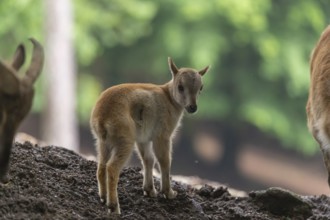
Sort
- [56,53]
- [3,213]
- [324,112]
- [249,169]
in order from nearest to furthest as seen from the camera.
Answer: [3,213] → [324,112] → [56,53] → [249,169]

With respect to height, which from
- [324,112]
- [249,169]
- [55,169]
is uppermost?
[249,169]

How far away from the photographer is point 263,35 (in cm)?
1177

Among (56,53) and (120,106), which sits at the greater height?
(56,53)

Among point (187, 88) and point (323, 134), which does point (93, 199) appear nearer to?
point (187, 88)

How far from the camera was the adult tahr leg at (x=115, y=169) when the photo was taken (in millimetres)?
3945

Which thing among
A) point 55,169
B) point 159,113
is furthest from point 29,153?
point 159,113

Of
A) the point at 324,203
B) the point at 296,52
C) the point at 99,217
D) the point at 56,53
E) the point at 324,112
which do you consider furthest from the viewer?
the point at 296,52

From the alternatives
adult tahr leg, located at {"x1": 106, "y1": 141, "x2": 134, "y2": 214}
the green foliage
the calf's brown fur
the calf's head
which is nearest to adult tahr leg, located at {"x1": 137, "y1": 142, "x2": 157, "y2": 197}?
the calf's head

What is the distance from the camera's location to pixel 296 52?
11.5 meters

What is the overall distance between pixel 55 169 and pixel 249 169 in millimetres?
8103

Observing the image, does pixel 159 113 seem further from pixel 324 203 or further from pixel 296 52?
pixel 296 52

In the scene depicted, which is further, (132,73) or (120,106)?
(132,73)

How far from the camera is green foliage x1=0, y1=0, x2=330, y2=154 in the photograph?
11430mm

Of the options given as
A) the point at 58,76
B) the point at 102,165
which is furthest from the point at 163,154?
the point at 58,76
